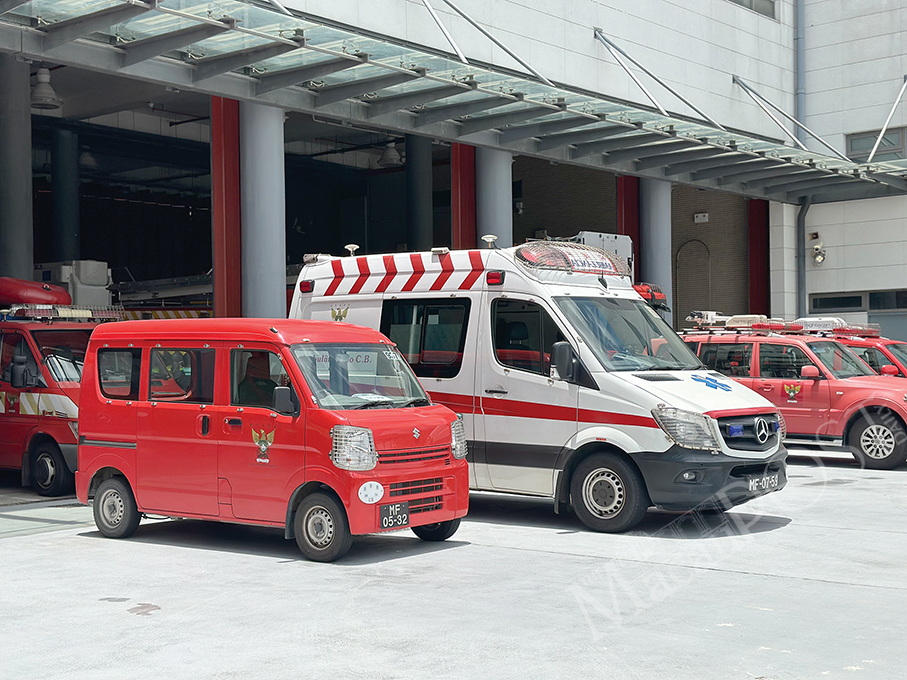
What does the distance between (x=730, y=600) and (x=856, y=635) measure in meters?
1.07

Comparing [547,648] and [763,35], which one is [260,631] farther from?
[763,35]

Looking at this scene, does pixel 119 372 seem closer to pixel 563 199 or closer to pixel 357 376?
pixel 357 376

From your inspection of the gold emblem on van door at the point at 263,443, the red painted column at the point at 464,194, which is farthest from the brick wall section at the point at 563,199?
the gold emblem on van door at the point at 263,443

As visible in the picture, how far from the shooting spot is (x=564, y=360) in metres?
10.5

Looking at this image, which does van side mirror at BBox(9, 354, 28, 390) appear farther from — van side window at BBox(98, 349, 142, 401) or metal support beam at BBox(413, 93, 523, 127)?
metal support beam at BBox(413, 93, 523, 127)

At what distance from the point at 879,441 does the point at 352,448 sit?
9609 millimetres

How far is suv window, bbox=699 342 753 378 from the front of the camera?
56.0ft

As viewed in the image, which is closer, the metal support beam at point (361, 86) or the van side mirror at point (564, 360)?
the van side mirror at point (564, 360)

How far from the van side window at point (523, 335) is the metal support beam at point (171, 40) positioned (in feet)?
18.1

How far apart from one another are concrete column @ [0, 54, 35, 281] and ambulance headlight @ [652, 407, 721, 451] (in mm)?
18830

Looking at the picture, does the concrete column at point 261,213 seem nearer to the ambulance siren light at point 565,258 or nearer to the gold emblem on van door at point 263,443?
the ambulance siren light at point 565,258

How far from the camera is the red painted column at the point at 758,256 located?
30.6 m

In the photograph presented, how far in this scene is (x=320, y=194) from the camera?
46188 mm

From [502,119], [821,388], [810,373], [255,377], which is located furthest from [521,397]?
[502,119]
